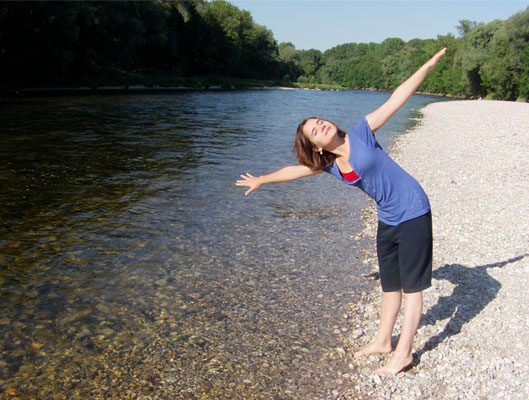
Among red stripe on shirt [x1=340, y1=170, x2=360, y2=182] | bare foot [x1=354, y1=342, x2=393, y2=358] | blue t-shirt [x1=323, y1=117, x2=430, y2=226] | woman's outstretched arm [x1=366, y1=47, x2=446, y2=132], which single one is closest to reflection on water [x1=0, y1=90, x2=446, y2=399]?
bare foot [x1=354, y1=342, x2=393, y2=358]

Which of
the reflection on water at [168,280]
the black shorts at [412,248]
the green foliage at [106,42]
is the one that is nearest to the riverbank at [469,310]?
the reflection on water at [168,280]

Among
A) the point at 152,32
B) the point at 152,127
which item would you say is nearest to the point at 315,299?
the point at 152,127

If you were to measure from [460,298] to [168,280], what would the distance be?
415cm

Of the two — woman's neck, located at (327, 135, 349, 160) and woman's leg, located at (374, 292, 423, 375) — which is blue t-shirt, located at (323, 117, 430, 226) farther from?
woman's leg, located at (374, 292, 423, 375)

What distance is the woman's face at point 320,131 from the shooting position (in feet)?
12.1

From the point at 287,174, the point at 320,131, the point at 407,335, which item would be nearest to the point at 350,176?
the point at 320,131

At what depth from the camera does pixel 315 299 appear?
627 cm

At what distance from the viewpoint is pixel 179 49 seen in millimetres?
84062

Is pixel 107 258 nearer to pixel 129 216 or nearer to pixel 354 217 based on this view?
pixel 129 216

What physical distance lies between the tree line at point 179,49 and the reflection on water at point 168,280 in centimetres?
2907

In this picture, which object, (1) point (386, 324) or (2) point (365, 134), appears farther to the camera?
(1) point (386, 324)

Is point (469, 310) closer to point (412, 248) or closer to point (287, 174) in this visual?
point (412, 248)

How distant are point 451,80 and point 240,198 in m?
98.1

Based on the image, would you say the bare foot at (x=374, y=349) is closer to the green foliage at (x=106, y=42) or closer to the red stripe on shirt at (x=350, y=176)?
the red stripe on shirt at (x=350, y=176)
